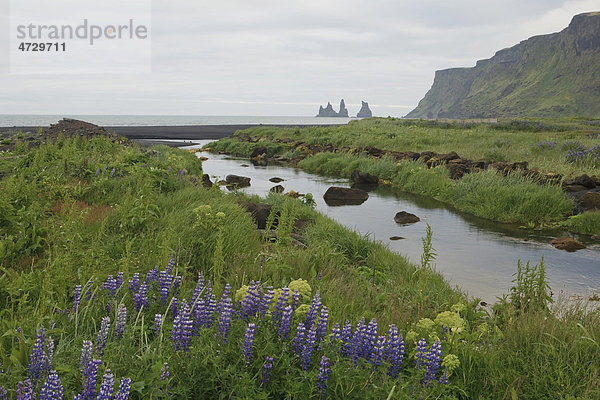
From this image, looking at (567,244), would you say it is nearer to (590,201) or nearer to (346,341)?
(590,201)

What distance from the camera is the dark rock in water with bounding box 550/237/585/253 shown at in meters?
9.91

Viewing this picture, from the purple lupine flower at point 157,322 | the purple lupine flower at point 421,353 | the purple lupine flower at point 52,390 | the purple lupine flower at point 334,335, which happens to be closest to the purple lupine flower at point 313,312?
the purple lupine flower at point 334,335

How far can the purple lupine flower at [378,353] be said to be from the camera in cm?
320

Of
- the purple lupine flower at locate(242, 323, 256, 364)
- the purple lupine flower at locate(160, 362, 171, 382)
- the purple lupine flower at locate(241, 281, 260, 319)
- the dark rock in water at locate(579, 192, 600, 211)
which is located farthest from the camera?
the dark rock in water at locate(579, 192, 600, 211)

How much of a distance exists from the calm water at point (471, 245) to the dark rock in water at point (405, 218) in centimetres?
18

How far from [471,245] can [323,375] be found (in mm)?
8255

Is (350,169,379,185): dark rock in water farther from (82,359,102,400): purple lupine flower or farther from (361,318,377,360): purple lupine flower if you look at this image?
(82,359,102,400): purple lupine flower

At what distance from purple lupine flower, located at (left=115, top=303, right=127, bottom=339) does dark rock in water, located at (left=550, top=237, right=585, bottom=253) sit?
9.26 m

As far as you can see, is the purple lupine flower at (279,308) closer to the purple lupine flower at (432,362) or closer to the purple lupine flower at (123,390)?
the purple lupine flower at (432,362)

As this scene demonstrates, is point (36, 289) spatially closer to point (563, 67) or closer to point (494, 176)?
point (494, 176)

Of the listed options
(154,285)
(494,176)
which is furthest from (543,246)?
(154,285)

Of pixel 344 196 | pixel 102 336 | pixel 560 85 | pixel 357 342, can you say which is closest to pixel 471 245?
pixel 344 196

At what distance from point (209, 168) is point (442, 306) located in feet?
65.7

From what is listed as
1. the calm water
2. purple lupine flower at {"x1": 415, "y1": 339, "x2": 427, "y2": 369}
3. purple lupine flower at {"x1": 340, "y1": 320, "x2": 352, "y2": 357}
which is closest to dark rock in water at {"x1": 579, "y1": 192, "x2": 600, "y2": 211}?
the calm water
